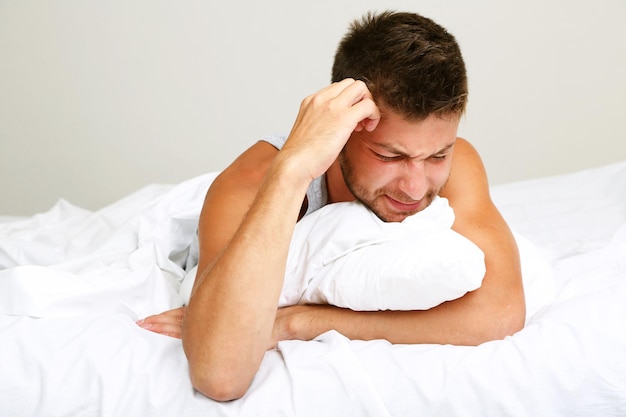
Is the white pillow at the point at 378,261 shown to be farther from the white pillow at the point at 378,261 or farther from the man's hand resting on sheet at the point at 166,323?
the man's hand resting on sheet at the point at 166,323

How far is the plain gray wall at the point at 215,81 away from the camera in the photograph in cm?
338

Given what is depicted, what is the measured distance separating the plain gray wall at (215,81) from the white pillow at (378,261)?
6.06ft

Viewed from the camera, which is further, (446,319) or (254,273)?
(446,319)

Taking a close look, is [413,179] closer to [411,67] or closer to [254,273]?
[411,67]

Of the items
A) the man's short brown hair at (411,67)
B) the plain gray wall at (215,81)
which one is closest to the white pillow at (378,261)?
the man's short brown hair at (411,67)

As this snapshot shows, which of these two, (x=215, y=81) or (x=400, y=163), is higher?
(x=400, y=163)

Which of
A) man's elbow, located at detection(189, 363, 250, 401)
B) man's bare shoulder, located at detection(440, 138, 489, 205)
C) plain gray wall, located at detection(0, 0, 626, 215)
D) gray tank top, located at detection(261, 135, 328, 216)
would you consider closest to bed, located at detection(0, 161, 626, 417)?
man's elbow, located at detection(189, 363, 250, 401)

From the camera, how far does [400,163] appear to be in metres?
1.68

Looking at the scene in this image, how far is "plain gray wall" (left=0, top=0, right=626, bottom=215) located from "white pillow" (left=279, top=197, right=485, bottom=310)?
1.85 meters

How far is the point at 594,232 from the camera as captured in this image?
2.18 meters

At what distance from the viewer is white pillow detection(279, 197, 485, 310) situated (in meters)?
1.49

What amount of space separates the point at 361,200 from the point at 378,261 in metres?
0.26

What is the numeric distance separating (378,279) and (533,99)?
7.78 feet

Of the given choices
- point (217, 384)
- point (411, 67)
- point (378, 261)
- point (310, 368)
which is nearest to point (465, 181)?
point (411, 67)
